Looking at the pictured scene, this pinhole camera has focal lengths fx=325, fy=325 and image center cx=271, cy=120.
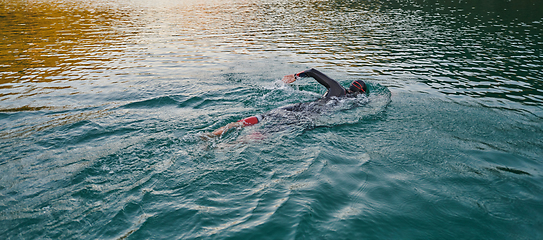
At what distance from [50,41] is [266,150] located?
26.4m

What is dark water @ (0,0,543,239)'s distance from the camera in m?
5.71

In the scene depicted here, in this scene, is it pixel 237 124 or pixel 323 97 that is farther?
pixel 323 97

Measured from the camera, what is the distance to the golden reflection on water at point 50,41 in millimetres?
17938

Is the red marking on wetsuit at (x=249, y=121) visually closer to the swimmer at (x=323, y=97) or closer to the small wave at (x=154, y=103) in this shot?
the swimmer at (x=323, y=97)

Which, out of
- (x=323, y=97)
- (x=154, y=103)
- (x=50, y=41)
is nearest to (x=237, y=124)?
(x=323, y=97)

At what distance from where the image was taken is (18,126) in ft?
32.2

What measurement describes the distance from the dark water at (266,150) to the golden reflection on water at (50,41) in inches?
11.1

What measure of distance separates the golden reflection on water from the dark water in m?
0.28

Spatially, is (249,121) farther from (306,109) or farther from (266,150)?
(306,109)

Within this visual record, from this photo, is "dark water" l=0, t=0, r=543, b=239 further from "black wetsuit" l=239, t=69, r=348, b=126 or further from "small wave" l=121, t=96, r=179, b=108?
"black wetsuit" l=239, t=69, r=348, b=126

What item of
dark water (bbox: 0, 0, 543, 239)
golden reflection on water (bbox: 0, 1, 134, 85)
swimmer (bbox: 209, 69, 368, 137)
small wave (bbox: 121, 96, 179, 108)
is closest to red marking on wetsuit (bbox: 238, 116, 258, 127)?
swimmer (bbox: 209, 69, 368, 137)

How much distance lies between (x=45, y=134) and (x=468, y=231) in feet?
34.2

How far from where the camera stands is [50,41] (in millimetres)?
26219

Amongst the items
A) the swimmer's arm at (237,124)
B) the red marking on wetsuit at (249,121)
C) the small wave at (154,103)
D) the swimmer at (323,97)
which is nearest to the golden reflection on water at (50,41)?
the small wave at (154,103)
